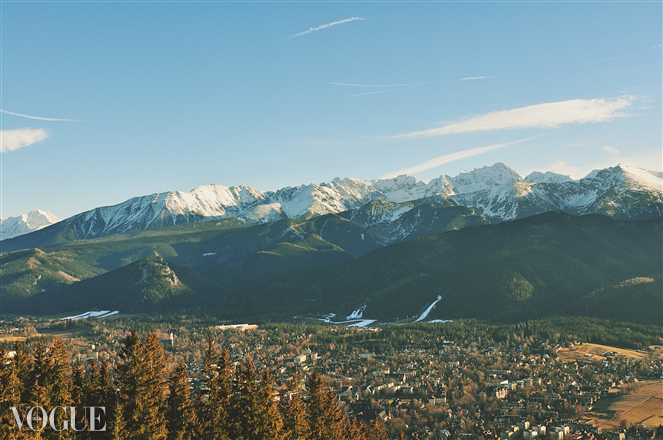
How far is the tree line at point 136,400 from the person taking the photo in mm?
51250

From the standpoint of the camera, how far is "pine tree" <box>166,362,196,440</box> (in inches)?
2235

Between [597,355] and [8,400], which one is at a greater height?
[8,400]

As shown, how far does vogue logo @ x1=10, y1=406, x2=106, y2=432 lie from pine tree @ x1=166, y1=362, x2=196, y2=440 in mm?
5934

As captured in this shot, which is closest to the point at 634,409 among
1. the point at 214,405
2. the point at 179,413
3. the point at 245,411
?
the point at 245,411

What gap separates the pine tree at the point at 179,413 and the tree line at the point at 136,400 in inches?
3.5

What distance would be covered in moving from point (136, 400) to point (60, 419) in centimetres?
626

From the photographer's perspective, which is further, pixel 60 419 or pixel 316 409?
pixel 316 409

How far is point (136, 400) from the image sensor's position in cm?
5338

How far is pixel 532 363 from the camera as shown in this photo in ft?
616

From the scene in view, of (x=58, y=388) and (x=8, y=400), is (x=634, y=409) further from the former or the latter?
(x=8, y=400)

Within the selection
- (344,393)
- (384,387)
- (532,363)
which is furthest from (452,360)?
(344,393)

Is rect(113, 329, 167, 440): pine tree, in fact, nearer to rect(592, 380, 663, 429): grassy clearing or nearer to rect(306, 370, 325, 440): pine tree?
rect(306, 370, 325, 440): pine tree

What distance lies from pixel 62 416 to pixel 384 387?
120341 millimetres

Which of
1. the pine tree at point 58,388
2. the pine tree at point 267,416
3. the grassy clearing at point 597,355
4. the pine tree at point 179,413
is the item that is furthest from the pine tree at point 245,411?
the grassy clearing at point 597,355
